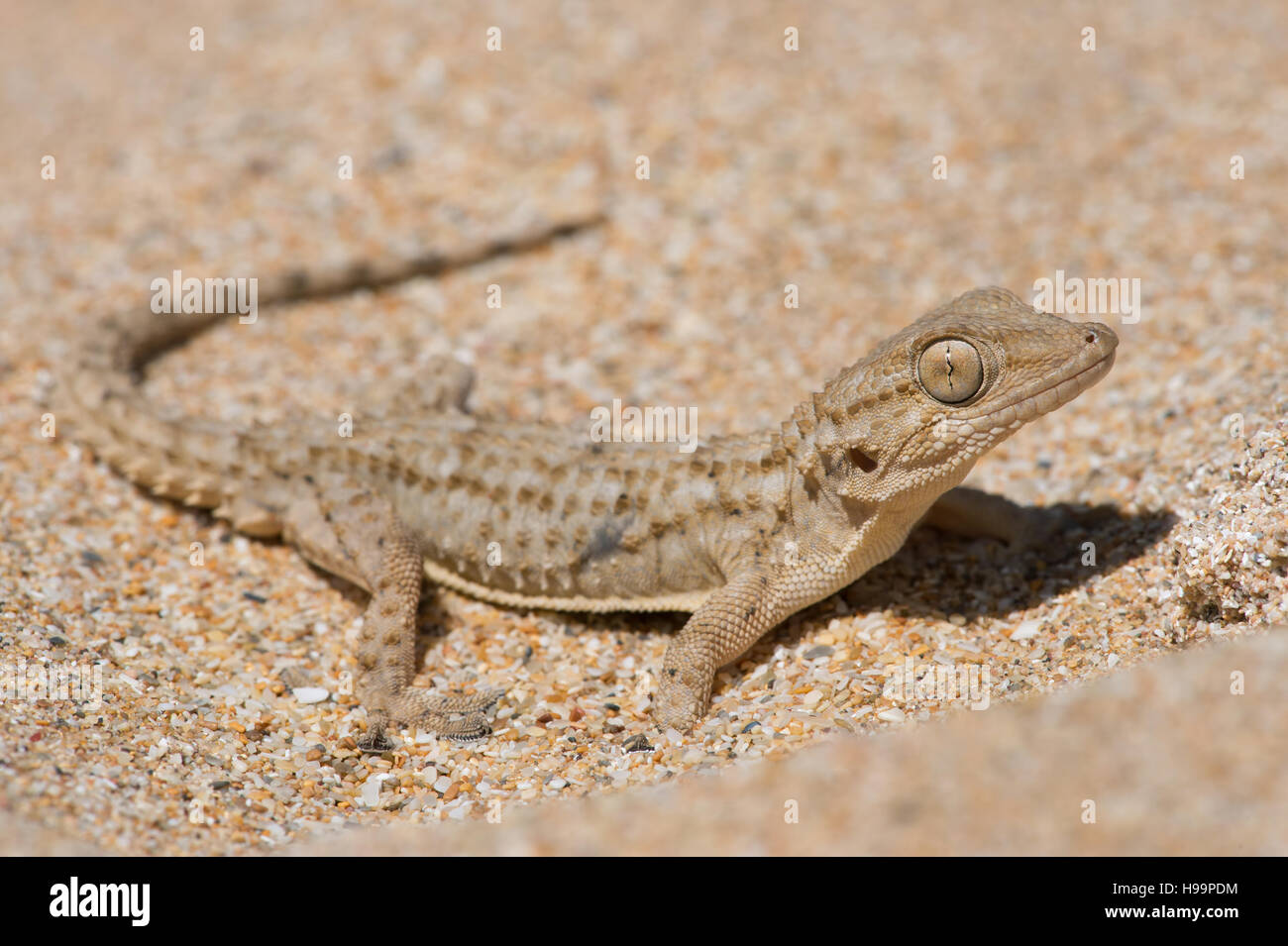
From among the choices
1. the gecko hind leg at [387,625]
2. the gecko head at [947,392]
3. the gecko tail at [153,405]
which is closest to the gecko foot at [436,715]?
the gecko hind leg at [387,625]

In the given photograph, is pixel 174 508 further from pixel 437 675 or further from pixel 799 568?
pixel 799 568

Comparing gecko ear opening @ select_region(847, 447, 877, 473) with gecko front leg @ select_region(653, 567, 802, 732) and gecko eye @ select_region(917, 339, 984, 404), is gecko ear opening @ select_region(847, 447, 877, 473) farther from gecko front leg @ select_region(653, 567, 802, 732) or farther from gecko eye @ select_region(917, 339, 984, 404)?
gecko front leg @ select_region(653, 567, 802, 732)

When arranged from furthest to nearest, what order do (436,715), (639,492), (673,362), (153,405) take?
(673,362), (153,405), (639,492), (436,715)

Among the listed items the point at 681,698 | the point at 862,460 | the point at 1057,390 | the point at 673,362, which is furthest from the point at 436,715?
the point at 673,362

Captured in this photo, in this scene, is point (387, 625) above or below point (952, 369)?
below

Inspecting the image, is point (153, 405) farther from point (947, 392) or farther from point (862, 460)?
point (947, 392)

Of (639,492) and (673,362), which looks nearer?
(639,492)
